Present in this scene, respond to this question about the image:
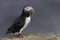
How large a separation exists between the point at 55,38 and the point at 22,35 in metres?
1.23

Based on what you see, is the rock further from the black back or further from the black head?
the black head

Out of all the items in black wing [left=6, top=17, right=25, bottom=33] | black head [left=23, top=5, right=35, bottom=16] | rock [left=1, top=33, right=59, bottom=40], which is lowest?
rock [left=1, top=33, right=59, bottom=40]

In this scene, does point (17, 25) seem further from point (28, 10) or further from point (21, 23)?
point (28, 10)

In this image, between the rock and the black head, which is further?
the black head

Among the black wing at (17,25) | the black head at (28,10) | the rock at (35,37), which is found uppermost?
the black head at (28,10)

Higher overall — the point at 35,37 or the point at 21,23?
the point at 21,23

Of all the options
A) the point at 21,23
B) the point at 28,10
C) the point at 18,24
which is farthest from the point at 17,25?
the point at 28,10

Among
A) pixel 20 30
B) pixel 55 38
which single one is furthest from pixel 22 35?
pixel 55 38

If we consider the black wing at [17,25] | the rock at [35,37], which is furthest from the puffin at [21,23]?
the rock at [35,37]

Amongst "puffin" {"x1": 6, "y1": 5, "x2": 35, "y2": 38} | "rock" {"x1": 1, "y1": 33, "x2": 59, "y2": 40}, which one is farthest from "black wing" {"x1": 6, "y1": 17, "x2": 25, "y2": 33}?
"rock" {"x1": 1, "y1": 33, "x2": 59, "y2": 40}

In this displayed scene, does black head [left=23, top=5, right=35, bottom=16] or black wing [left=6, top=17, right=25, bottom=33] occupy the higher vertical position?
black head [left=23, top=5, right=35, bottom=16]

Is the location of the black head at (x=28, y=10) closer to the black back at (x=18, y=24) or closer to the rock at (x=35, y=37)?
the black back at (x=18, y=24)

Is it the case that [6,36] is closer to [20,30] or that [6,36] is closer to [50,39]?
[20,30]

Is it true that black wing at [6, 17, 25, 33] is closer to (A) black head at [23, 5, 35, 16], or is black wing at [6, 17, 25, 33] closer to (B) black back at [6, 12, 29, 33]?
(B) black back at [6, 12, 29, 33]
